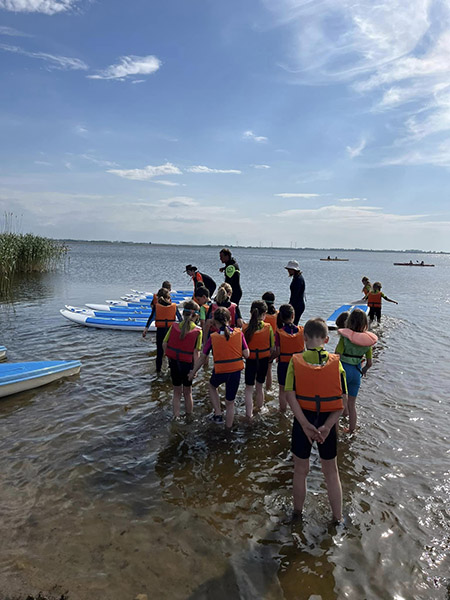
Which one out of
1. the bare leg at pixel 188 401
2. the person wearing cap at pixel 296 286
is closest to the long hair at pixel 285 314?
the person wearing cap at pixel 296 286

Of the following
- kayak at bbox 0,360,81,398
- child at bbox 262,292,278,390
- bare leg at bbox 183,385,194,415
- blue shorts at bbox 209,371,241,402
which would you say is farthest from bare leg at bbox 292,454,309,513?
kayak at bbox 0,360,81,398

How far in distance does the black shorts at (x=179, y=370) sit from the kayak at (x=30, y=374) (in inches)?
128

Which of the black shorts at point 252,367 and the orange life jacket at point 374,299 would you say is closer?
the black shorts at point 252,367

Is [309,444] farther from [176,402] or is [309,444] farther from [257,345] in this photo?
[176,402]

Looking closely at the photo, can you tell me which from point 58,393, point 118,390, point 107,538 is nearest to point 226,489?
point 107,538

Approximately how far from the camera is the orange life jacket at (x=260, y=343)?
6.09 metres

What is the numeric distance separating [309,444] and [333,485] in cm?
54

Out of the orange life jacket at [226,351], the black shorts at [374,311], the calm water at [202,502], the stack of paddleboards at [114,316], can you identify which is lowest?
the calm water at [202,502]

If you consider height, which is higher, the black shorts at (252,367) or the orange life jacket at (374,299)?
the orange life jacket at (374,299)

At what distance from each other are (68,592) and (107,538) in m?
0.63

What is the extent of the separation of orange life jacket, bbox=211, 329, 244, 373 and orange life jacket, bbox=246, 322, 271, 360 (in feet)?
1.90

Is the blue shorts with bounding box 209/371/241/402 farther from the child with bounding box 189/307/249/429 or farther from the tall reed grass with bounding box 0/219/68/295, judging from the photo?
the tall reed grass with bounding box 0/219/68/295

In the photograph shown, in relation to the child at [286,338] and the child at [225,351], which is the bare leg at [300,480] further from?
the child at [286,338]

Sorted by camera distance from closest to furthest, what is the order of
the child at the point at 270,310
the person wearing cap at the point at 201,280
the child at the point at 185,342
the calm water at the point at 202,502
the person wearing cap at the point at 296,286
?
1. the calm water at the point at 202,502
2. the child at the point at 185,342
3. the child at the point at 270,310
4. the person wearing cap at the point at 296,286
5. the person wearing cap at the point at 201,280
